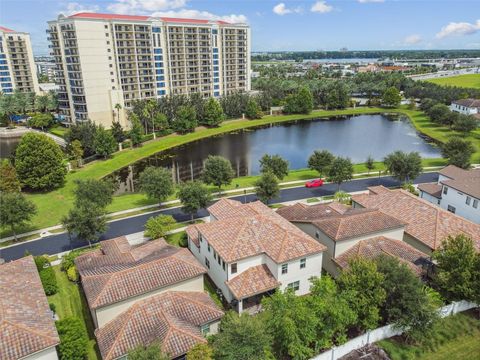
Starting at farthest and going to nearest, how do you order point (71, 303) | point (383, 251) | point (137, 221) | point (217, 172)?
1. point (217, 172)
2. point (137, 221)
3. point (383, 251)
4. point (71, 303)

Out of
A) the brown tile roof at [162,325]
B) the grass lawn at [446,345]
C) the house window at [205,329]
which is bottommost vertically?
the grass lawn at [446,345]

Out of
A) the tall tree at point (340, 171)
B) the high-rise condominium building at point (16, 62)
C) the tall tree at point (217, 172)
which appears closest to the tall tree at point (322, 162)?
the tall tree at point (340, 171)

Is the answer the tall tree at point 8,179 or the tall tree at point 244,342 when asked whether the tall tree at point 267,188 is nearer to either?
the tall tree at point 244,342

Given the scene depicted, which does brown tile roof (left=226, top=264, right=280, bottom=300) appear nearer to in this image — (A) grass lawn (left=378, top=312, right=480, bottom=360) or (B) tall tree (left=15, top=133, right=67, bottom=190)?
(A) grass lawn (left=378, top=312, right=480, bottom=360)

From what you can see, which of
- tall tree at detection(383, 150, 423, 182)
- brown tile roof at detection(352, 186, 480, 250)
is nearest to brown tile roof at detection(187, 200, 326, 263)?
brown tile roof at detection(352, 186, 480, 250)

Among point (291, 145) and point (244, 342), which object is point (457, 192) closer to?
point (244, 342)

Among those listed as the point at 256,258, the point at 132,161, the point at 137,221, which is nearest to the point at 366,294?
the point at 256,258
